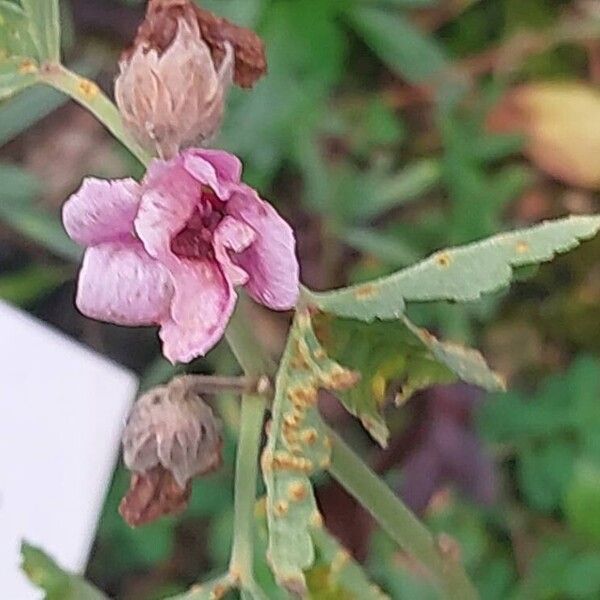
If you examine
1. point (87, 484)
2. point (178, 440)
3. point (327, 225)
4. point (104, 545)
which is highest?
point (178, 440)

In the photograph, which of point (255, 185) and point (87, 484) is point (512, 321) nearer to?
point (255, 185)

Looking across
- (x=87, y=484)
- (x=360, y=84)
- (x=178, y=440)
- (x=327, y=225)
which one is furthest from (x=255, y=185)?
(x=178, y=440)

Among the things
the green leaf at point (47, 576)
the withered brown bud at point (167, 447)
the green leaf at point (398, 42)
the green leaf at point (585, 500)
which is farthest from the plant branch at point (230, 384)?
the green leaf at point (398, 42)

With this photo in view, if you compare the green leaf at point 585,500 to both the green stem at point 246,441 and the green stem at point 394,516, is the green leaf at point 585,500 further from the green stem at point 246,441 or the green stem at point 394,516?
the green stem at point 246,441

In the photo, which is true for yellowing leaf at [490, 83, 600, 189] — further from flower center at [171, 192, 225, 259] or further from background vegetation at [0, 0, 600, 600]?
flower center at [171, 192, 225, 259]

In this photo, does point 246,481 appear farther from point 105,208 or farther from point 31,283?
point 31,283

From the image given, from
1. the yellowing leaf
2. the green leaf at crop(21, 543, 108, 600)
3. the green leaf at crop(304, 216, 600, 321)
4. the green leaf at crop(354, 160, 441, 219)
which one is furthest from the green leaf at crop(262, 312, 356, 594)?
the yellowing leaf
